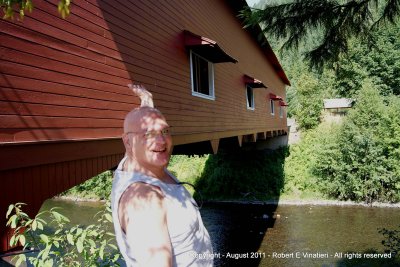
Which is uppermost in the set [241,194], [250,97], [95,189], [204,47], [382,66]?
[382,66]

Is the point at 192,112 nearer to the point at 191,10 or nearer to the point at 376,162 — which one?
the point at 191,10

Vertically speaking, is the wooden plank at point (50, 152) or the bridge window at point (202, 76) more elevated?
the bridge window at point (202, 76)

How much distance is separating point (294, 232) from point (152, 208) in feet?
49.3

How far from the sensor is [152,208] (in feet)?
3.92

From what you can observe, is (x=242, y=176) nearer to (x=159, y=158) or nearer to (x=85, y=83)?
(x=85, y=83)

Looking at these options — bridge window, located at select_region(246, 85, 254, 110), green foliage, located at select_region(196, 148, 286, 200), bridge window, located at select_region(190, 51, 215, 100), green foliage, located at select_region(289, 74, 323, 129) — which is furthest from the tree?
green foliage, located at select_region(289, 74, 323, 129)

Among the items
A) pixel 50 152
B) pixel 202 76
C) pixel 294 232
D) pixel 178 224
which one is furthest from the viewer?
pixel 294 232

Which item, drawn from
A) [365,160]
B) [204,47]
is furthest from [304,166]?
[204,47]

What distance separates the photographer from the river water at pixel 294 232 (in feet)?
40.1

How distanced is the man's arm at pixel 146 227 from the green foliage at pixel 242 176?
21254mm

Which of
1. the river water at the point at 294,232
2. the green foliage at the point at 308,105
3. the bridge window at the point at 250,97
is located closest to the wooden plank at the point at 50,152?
the river water at the point at 294,232

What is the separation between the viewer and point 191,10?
26.7 feet

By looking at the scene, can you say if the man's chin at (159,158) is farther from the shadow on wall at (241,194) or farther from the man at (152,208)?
the shadow on wall at (241,194)

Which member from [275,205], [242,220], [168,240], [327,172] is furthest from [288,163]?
[168,240]
